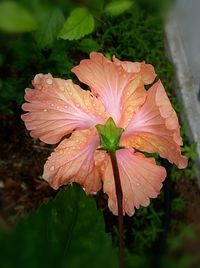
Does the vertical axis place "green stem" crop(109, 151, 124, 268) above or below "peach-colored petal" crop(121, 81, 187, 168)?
below

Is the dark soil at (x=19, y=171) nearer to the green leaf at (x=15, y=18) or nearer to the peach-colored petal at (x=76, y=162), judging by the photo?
the green leaf at (x=15, y=18)

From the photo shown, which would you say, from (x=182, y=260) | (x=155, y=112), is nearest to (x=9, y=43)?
(x=182, y=260)

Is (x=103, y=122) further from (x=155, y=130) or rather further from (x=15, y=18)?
(x=15, y=18)

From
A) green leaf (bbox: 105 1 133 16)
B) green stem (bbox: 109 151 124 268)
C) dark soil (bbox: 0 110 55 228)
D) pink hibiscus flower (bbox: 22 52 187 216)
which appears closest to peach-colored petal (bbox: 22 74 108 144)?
pink hibiscus flower (bbox: 22 52 187 216)

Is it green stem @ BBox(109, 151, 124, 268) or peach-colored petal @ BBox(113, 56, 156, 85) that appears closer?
green stem @ BBox(109, 151, 124, 268)

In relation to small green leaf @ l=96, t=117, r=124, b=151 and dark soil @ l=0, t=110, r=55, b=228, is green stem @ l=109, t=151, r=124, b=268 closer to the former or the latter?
small green leaf @ l=96, t=117, r=124, b=151

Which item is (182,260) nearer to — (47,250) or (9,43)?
(9,43)
